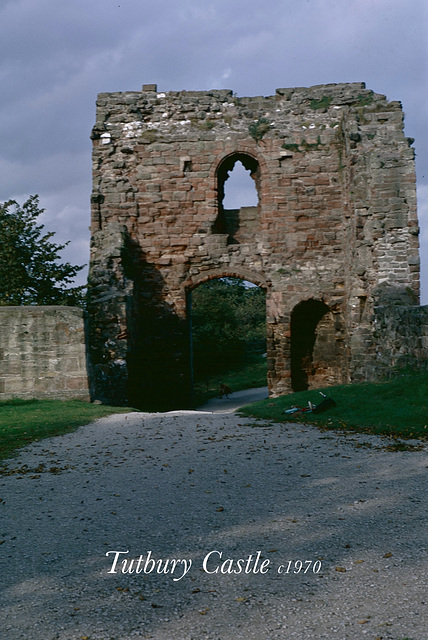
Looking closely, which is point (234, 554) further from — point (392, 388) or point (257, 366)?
point (257, 366)

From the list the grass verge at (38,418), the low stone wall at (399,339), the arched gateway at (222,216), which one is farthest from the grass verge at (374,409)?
the arched gateway at (222,216)

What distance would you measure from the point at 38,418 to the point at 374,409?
5.77 meters

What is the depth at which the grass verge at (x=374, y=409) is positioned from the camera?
8.02 metres

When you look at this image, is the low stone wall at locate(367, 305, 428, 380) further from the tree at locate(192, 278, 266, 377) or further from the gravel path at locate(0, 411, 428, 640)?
the tree at locate(192, 278, 266, 377)

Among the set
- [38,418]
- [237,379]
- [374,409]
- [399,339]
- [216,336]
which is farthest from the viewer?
[216,336]

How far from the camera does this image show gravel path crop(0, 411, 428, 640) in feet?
9.28

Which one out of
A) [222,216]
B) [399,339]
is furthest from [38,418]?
[222,216]

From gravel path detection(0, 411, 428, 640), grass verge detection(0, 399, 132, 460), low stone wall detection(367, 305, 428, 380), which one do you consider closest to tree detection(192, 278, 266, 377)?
low stone wall detection(367, 305, 428, 380)

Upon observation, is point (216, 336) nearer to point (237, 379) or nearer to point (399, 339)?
point (237, 379)

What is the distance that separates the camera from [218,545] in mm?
3740

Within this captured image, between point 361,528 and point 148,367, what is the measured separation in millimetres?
13384

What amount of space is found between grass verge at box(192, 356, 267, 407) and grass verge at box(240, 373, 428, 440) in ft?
35.5

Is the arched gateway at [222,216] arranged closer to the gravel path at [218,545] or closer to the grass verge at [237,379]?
the grass verge at [237,379]

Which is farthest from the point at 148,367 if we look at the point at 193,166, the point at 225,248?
the point at 193,166
